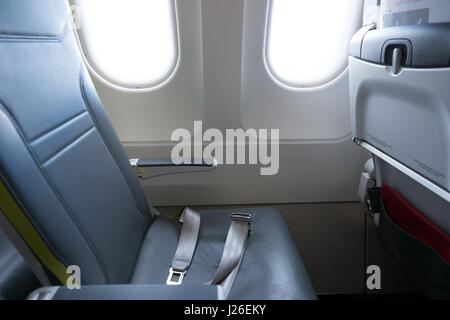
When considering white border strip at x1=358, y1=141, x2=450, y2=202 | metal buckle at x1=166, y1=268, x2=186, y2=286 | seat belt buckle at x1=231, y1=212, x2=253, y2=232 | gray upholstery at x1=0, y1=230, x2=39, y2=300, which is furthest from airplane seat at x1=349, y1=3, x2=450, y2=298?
gray upholstery at x1=0, y1=230, x2=39, y2=300

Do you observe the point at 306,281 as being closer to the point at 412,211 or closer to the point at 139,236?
the point at 412,211

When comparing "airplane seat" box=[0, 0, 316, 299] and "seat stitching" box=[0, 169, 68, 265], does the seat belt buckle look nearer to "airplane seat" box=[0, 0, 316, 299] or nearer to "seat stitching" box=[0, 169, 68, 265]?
"airplane seat" box=[0, 0, 316, 299]

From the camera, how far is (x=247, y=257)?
3.92ft

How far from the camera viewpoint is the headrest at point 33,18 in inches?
30.4

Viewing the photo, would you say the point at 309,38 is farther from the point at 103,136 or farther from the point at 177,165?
the point at 103,136

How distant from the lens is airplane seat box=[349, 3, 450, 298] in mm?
787

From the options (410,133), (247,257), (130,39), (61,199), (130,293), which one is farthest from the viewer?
(130,39)

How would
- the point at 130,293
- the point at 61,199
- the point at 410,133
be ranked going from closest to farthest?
the point at 130,293 → the point at 61,199 → the point at 410,133

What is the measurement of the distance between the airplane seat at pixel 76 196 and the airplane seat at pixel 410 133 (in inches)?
14.0

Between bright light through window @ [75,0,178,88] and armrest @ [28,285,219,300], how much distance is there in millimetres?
1068

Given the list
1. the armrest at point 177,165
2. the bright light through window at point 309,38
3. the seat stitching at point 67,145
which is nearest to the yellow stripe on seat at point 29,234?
the seat stitching at point 67,145

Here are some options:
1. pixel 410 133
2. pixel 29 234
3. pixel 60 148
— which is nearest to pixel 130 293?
pixel 29 234

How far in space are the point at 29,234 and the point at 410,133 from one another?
97cm

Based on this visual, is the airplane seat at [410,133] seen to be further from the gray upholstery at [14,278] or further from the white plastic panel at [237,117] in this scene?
the gray upholstery at [14,278]
